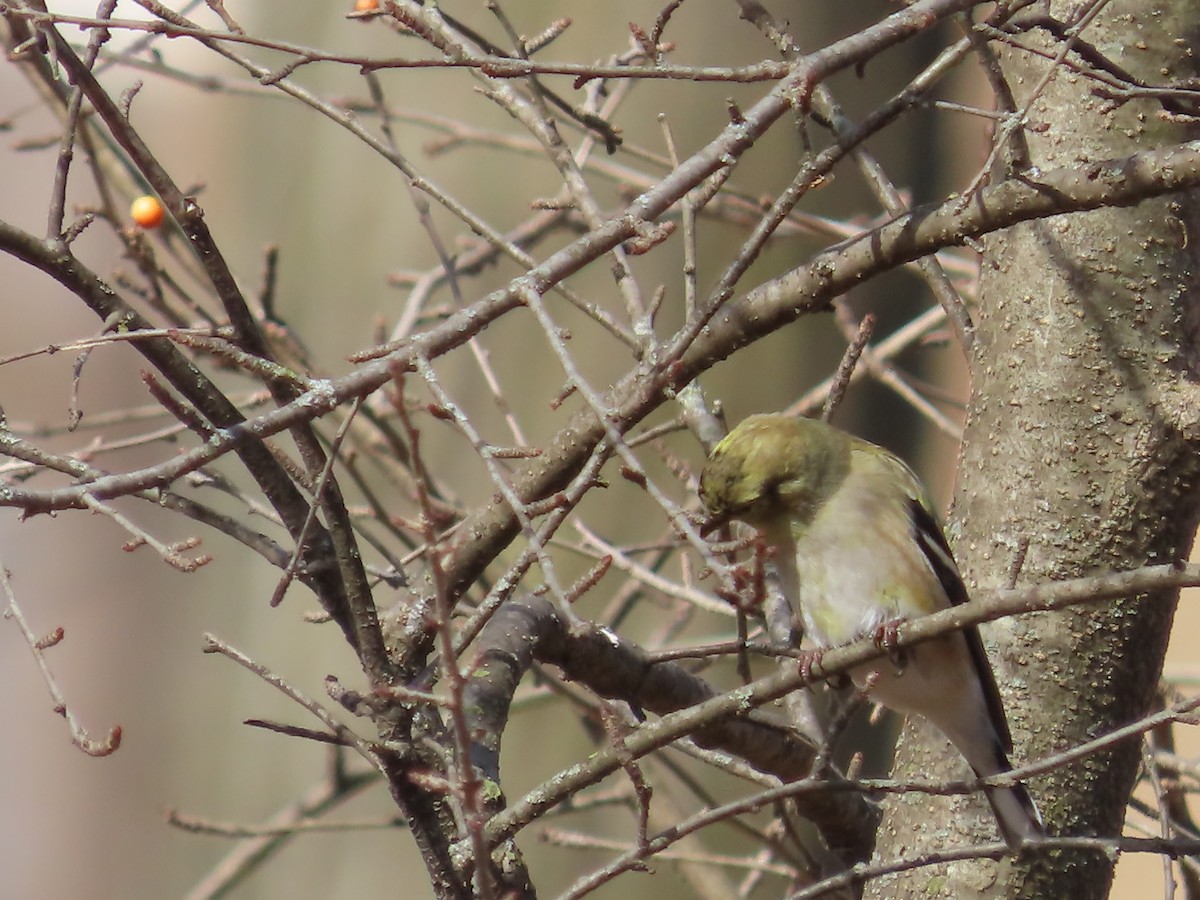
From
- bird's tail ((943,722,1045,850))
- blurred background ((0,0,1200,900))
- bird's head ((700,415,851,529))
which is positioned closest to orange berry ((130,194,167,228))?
bird's head ((700,415,851,529))

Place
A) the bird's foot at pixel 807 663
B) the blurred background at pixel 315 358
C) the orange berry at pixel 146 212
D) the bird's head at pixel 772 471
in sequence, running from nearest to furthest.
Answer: the bird's foot at pixel 807 663
the bird's head at pixel 772 471
the orange berry at pixel 146 212
the blurred background at pixel 315 358

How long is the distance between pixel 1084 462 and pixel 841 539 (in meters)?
0.55

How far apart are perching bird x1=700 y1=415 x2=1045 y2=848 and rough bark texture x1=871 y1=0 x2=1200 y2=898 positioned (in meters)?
0.24

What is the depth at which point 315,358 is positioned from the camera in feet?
14.0

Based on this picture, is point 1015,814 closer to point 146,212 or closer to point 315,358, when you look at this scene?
point 146,212

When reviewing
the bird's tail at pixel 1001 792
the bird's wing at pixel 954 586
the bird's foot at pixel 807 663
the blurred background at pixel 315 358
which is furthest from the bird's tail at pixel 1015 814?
the blurred background at pixel 315 358

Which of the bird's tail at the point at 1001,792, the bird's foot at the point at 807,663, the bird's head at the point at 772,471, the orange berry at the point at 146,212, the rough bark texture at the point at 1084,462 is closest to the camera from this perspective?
the bird's foot at the point at 807,663

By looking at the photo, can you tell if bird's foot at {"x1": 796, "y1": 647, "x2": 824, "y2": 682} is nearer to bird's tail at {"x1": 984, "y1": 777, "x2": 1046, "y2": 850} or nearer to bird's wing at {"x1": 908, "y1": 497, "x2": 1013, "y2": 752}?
bird's tail at {"x1": 984, "y1": 777, "x2": 1046, "y2": 850}

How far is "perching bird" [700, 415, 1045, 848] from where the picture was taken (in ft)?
8.09

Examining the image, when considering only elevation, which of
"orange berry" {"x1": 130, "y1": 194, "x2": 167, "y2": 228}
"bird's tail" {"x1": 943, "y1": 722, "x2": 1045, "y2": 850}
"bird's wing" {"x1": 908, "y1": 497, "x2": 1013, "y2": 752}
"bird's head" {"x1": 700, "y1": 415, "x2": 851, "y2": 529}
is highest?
"orange berry" {"x1": 130, "y1": 194, "x2": 167, "y2": 228}

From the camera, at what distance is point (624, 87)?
141 inches

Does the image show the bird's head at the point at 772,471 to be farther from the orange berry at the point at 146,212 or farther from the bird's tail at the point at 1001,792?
the orange berry at the point at 146,212

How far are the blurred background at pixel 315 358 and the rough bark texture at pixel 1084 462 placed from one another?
1784 mm

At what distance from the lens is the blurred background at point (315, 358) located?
4363 mm
